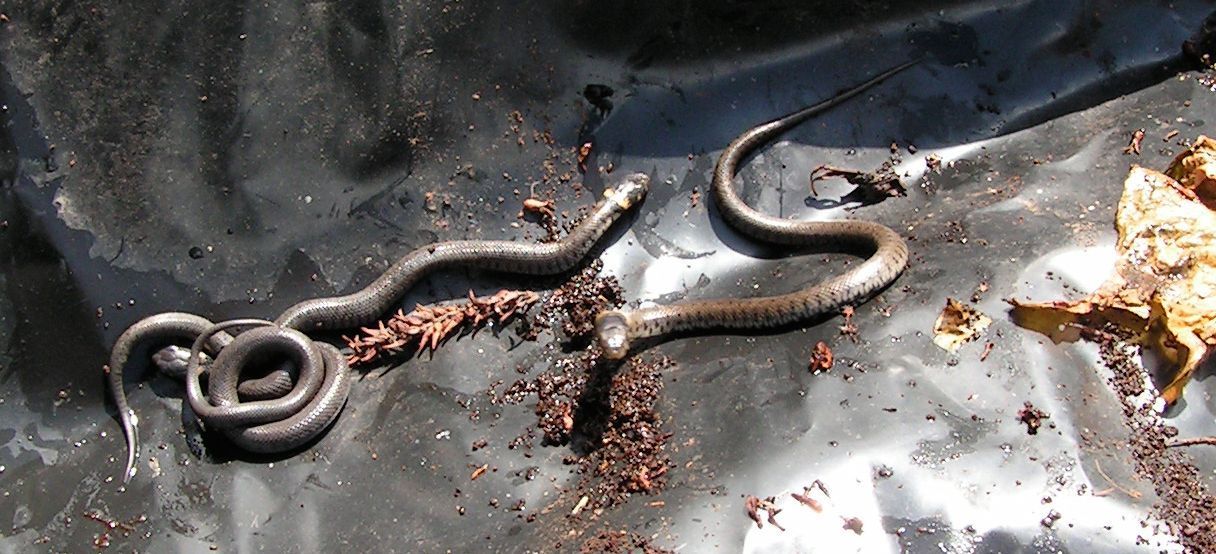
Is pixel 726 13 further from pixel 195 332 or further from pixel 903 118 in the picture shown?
pixel 195 332

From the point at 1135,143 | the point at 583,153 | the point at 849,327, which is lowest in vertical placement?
the point at 849,327

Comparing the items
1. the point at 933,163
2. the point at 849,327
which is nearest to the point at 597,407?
the point at 849,327

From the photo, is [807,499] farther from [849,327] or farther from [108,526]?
[108,526]

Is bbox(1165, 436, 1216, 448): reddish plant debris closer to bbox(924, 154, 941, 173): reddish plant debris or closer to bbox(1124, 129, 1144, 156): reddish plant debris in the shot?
bbox(1124, 129, 1144, 156): reddish plant debris

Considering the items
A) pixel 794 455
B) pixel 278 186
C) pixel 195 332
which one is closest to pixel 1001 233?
pixel 794 455

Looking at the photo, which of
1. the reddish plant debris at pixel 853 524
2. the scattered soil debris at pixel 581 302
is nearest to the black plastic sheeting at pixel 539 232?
the reddish plant debris at pixel 853 524

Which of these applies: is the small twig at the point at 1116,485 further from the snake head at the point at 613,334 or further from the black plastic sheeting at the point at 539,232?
the snake head at the point at 613,334
